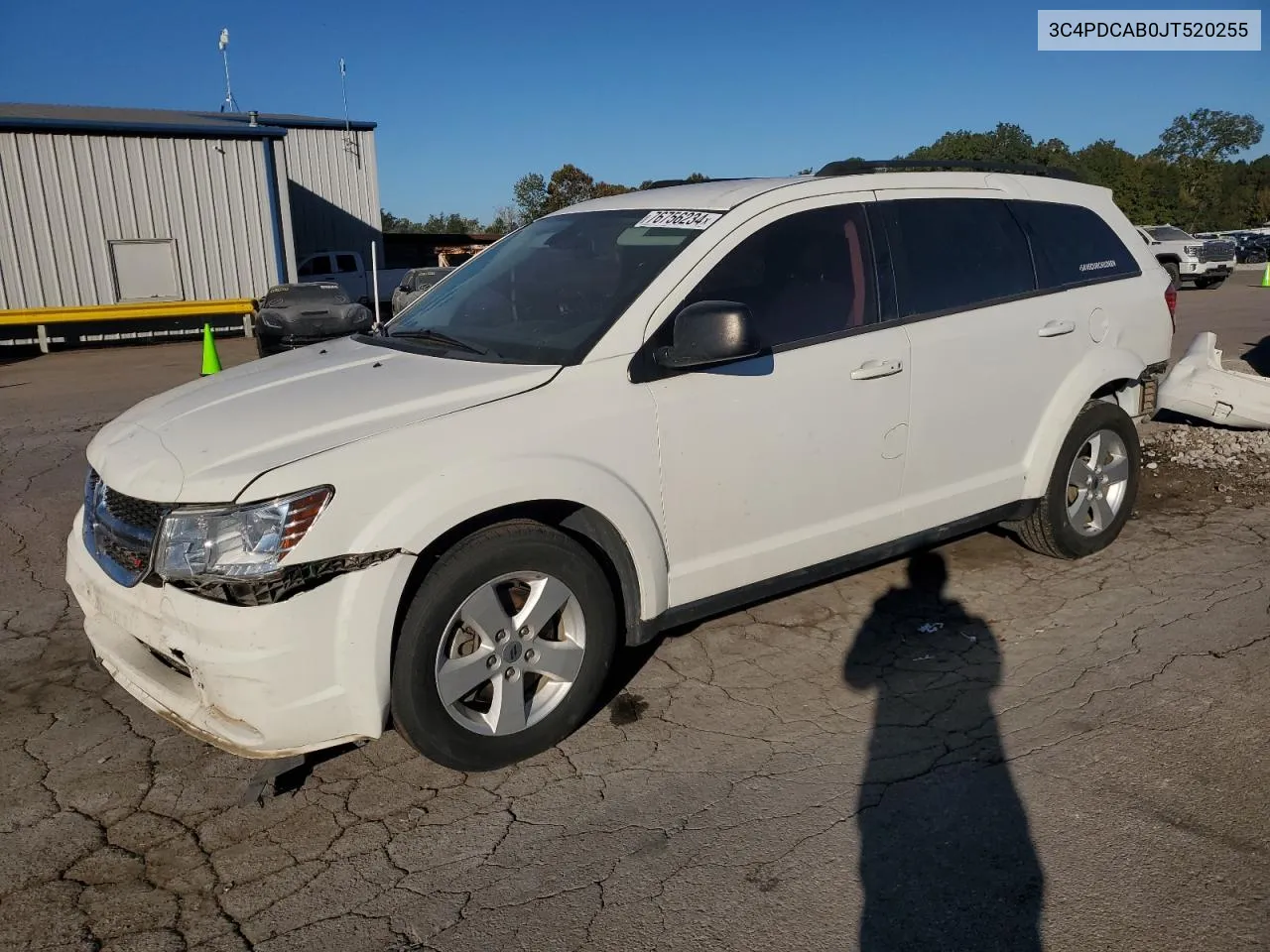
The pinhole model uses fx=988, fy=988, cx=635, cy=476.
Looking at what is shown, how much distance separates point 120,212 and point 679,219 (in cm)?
2046

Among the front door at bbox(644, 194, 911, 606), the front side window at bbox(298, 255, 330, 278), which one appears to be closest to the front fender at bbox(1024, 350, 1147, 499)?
the front door at bbox(644, 194, 911, 606)

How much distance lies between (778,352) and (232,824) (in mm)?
2500

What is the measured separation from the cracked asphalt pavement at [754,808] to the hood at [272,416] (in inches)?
42.3

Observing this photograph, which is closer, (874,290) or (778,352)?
(778,352)

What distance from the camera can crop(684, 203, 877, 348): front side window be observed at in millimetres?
3816

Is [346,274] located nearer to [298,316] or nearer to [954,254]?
[298,316]

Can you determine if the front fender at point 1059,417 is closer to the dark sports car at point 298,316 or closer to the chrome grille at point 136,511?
the chrome grille at point 136,511

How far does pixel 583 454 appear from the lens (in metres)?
3.34

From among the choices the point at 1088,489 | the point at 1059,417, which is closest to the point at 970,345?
the point at 1059,417

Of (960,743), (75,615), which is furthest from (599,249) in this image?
(75,615)

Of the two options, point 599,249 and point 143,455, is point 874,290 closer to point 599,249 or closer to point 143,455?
point 599,249

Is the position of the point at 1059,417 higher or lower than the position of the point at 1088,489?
higher

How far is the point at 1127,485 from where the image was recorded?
527 cm

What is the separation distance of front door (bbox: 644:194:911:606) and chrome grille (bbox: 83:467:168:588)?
1.67m
